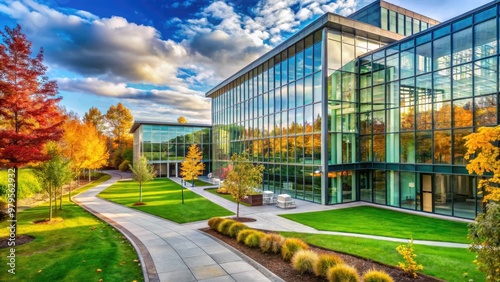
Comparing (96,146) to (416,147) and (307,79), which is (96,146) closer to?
(307,79)

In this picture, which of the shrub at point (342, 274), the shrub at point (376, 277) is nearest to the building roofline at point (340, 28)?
the shrub at point (342, 274)

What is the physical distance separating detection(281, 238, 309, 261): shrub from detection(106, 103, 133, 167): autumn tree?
66830 millimetres

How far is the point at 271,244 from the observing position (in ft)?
34.1

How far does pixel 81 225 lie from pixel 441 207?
74.3 feet

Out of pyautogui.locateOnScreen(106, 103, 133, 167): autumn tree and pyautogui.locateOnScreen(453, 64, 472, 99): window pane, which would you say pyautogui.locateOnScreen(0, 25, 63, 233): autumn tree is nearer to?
pyautogui.locateOnScreen(453, 64, 472, 99): window pane

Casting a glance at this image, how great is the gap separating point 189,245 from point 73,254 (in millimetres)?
4318

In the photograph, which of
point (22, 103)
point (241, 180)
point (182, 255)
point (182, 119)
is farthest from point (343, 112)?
point (182, 119)

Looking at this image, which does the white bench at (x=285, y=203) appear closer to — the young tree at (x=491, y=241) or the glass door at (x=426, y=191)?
the glass door at (x=426, y=191)

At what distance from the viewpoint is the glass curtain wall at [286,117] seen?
2338 centimetres

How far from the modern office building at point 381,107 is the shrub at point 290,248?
41.7 feet

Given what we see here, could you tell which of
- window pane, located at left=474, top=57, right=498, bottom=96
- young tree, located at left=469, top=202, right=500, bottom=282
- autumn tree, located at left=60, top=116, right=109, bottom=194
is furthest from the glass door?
autumn tree, located at left=60, top=116, right=109, bottom=194

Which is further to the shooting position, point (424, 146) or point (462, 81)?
point (424, 146)

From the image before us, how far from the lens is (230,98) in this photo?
136 ft

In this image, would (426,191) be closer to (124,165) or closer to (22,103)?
(22,103)
